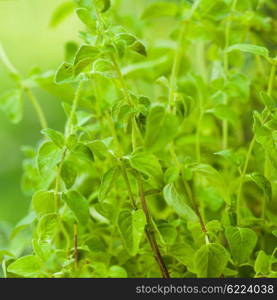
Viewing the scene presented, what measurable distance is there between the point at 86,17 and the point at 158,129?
0.13m

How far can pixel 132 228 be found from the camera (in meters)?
0.49

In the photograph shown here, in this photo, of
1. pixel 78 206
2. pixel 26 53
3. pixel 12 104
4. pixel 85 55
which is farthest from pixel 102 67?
pixel 26 53

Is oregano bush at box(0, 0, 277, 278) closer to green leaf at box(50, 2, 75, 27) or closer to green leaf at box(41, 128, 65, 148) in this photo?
green leaf at box(41, 128, 65, 148)

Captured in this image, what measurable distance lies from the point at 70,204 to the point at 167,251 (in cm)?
12

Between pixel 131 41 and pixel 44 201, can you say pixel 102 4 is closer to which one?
pixel 131 41

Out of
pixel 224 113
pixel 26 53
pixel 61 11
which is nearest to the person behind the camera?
pixel 224 113

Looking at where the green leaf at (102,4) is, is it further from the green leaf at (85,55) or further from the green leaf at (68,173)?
the green leaf at (68,173)

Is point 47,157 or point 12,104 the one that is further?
point 12,104

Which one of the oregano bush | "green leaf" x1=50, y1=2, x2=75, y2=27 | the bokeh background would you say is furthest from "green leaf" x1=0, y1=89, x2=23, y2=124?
the bokeh background

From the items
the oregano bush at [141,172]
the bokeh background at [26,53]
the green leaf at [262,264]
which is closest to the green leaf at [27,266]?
the oregano bush at [141,172]

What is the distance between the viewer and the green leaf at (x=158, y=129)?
437mm

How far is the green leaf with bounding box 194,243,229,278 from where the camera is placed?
0.48 m

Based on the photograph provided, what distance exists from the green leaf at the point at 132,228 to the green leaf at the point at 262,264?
0.12m

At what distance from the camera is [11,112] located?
26.6 inches
